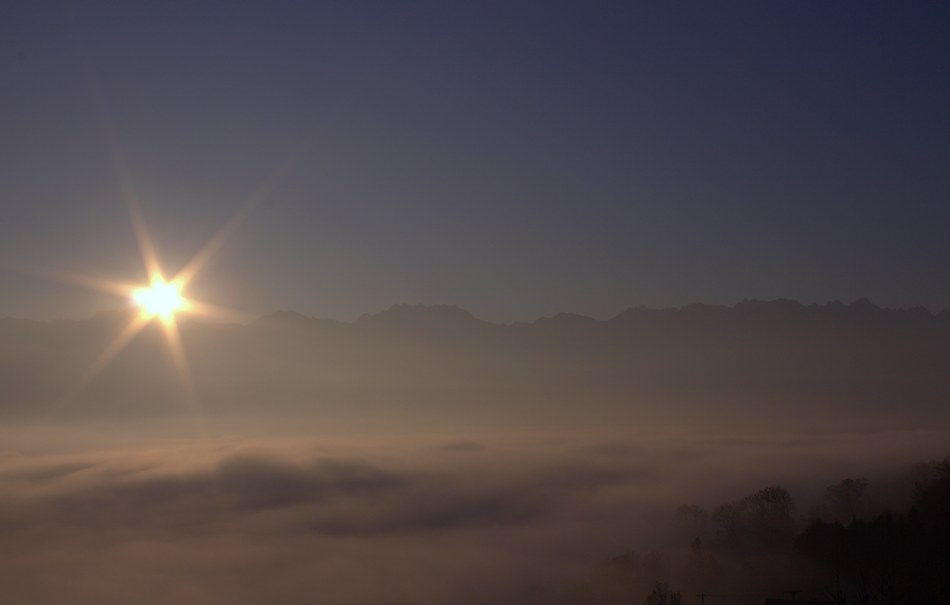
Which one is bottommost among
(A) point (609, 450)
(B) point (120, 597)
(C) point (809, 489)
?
(B) point (120, 597)

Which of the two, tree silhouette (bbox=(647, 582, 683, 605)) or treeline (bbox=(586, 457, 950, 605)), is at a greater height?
treeline (bbox=(586, 457, 950, 605))

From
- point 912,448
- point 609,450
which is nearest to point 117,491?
point 609,450

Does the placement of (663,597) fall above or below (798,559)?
below

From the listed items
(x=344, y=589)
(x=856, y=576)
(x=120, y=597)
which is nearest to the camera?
(x=856, y=576)

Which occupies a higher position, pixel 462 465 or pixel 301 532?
pixel 462 465

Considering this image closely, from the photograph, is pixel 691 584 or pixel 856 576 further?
pixel 691 584

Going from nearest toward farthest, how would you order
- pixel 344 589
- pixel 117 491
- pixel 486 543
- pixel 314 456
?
pixel 344 589
pixel 486 543
pixel 117 491
pixel 314 456

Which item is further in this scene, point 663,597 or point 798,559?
point 798,559

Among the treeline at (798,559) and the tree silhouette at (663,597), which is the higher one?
the treeline at (798,559)

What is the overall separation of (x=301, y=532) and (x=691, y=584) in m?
70.8

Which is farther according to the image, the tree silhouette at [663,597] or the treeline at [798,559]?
the tree silhouette at [663,597]

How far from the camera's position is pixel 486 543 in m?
92.4

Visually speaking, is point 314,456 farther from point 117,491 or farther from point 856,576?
point 856,576

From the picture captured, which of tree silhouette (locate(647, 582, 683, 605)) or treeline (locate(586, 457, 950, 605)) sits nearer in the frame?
treeline (locate(586, 457, 950, 605))
